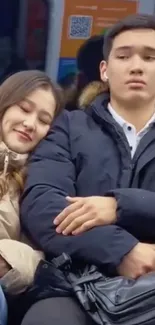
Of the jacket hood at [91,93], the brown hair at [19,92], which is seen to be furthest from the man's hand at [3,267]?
the jacket hood at [91,93]

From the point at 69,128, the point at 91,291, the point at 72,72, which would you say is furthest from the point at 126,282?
the point at 72,72

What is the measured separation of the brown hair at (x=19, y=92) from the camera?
295cm

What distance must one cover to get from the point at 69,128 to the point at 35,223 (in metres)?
0.42

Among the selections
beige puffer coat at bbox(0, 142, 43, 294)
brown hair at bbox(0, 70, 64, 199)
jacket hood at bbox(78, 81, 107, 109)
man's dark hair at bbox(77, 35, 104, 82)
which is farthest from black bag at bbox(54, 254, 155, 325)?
man's dark hair at bbox(77, 35, 104, 82)

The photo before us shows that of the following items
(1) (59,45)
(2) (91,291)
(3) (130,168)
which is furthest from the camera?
(1) (59,45)

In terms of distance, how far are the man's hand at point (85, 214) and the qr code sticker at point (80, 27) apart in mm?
1419

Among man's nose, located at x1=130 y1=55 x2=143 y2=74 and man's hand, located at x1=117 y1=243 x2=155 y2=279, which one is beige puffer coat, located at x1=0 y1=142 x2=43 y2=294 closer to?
man's hand, located at x1=117 y1=243 x2=155 y2=279

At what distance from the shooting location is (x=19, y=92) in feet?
10.1

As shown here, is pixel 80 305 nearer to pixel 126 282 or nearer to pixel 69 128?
pixel 126 282

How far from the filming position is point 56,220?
2.75m

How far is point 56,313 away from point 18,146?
0.76 metres

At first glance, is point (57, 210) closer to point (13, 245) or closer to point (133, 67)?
point (13, 245)

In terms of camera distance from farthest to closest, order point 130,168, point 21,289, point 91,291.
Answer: point 130,168 → point 21,289 → point 91,291

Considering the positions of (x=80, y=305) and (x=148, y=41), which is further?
(x=148, y=41)
